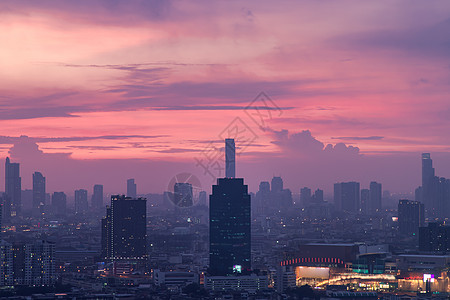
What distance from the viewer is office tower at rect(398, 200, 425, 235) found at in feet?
518

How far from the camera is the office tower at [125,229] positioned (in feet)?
359

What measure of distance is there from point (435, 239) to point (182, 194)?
65.3 m

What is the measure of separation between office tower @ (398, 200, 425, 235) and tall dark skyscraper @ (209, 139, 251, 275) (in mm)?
→ 72124

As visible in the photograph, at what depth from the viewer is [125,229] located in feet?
365

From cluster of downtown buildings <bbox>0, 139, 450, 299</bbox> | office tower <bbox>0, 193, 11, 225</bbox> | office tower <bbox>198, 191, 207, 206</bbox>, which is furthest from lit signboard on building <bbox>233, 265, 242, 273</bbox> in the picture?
office tower <bbox>0, 193, 11, 225</bbox>

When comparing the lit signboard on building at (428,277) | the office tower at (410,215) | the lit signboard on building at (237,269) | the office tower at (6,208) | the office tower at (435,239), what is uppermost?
the office tower at (6,208)

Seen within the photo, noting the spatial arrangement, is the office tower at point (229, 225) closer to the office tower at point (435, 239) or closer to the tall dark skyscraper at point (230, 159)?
the tall dark skyscraper at point (230, 159)

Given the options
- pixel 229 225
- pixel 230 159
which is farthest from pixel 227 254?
pixel 230 159

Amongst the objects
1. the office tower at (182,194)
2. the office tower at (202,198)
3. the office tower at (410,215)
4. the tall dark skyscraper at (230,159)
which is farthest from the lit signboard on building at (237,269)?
the office tower at (202,198)

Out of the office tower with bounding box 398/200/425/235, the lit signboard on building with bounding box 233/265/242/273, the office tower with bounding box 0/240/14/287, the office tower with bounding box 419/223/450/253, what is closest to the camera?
the office tower with bounding box 0/240/14/287

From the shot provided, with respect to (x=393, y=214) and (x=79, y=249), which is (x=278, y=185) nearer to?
(x=393, y=214)

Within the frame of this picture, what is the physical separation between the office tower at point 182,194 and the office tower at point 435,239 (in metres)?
42.6

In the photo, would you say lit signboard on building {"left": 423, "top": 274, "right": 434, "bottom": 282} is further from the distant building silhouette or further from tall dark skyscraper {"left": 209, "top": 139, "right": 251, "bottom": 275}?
the distant building silhouette

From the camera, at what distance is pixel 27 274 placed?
79562 mm
